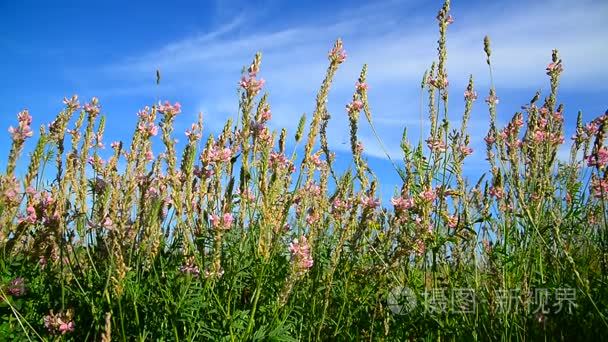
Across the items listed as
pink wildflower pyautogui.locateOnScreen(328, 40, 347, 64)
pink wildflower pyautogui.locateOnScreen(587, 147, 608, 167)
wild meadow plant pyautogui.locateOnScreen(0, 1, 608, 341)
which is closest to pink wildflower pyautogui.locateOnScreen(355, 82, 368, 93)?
wild meadow plant pyautogui.locateOnScreen(0, 1, 608, 341)

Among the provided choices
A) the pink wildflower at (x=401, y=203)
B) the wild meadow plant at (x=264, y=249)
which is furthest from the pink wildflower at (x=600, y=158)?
the pink wildflower at (x=401, y=203)

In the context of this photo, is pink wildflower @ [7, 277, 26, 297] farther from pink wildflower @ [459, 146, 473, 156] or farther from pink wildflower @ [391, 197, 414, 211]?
pink wildflower @ [459, 146, 473, 156]

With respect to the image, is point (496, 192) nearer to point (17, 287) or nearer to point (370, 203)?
point (370, 203)

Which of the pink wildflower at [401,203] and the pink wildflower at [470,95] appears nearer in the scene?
the pink wildflower at [401,203]

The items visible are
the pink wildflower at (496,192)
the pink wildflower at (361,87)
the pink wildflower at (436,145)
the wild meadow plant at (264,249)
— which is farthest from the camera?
the pink wildflower at (361,87)

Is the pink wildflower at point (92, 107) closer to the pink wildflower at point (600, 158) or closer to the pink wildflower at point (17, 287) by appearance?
the pink wildflower at point (17, 287)

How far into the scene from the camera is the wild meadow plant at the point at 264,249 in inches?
95.0

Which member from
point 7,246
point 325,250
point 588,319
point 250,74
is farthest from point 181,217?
point 588,319

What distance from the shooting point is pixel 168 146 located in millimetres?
2535

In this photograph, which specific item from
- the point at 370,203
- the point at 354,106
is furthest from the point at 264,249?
the point at 354,106

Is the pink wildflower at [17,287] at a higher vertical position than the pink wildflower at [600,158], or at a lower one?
lower

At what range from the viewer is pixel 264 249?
2451 mm

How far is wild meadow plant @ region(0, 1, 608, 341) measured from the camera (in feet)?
7.92

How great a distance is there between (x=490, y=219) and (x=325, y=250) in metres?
1.04
